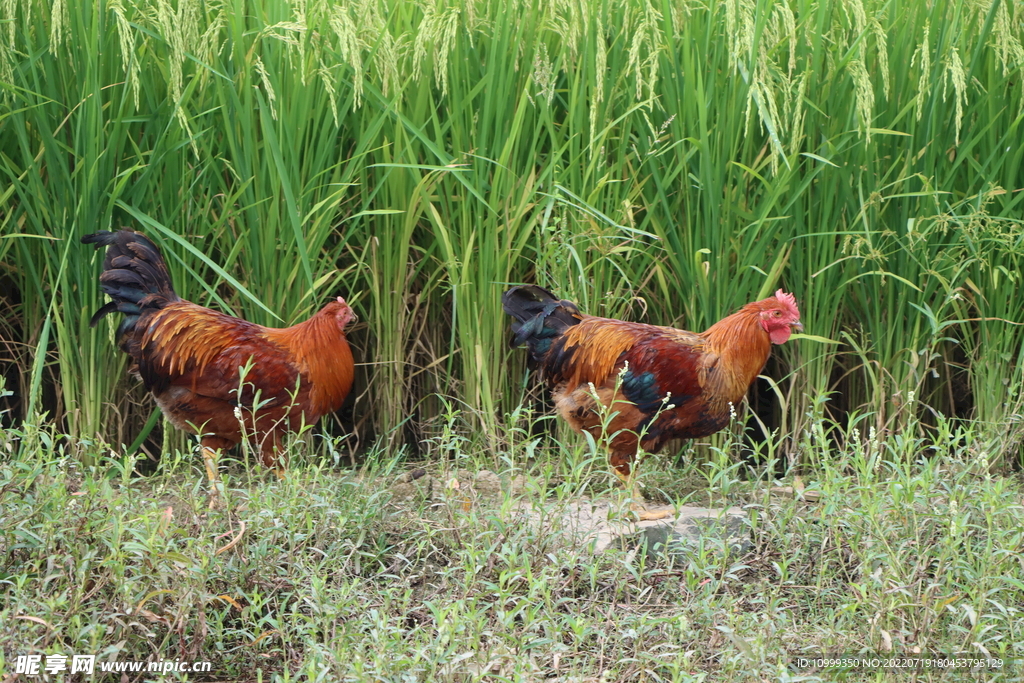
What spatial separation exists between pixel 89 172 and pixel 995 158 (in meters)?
3.37

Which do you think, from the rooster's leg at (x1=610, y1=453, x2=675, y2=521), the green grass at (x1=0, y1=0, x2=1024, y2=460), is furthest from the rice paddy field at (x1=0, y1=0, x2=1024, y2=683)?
the rooster's leg at (x1=610, y1=453, x2=675, y2=521)

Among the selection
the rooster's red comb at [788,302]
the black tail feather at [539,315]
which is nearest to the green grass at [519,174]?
the black tail feather at [539,315]

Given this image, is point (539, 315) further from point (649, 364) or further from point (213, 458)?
point (213, 458)

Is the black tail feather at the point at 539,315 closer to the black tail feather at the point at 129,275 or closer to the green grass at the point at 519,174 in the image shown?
the green grass at the point at 519,174

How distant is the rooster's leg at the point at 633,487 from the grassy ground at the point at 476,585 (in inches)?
7.7

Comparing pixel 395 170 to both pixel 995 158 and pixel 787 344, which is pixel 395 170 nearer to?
pixel 787 344

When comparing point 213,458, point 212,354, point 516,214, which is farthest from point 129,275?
point 516,214

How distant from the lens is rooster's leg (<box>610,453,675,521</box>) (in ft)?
10.0

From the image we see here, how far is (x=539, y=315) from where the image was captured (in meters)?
3.52

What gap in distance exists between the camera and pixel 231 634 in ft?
8.32

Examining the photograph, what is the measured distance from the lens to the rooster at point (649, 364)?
11.0ft

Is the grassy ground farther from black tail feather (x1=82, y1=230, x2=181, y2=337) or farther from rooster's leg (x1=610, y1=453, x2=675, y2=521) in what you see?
black tail feather (x1=82, y1=230, x2=181, y2=337)

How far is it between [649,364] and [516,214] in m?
0.77

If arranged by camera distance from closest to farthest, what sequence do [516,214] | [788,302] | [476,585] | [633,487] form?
[476,585], [633,487], [788,302], [516,214]
